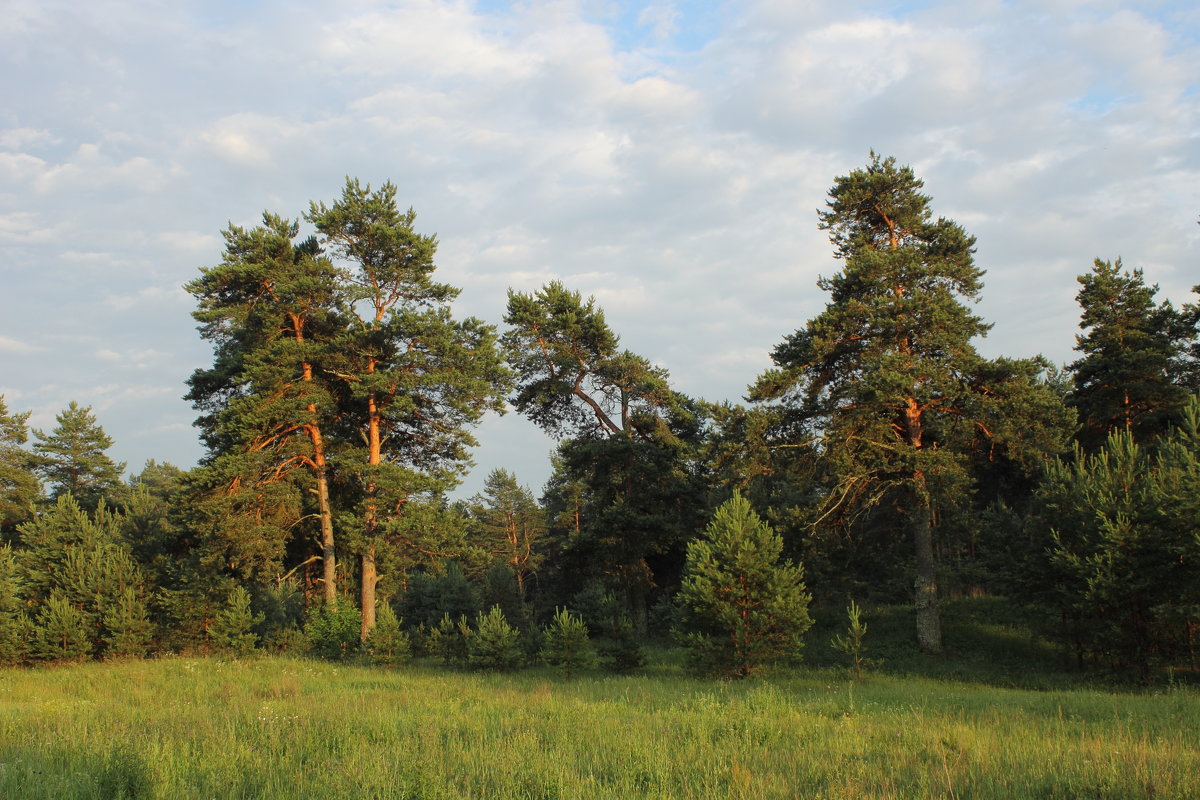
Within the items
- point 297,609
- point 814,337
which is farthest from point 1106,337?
point 297,609

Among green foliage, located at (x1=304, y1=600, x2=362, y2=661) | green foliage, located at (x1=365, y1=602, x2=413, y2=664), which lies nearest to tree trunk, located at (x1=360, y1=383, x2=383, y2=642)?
green foliage, located at (x1=304, y1=600, x2=362, y2=661)

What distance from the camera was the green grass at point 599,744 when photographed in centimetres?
698

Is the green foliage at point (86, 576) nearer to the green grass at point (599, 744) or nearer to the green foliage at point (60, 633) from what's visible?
the green foliage at point (60, 633)

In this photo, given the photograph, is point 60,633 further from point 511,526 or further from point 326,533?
point 511,526

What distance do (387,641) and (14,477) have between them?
43.6 m

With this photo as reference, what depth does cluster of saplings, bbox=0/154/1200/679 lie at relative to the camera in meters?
17.6

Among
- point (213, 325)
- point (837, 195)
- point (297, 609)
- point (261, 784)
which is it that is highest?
point (837, 195)

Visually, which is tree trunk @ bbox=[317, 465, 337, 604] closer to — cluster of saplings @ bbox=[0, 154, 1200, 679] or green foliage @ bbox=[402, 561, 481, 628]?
cluster of saplings @ bbox=[0, 154, 1200, 679]

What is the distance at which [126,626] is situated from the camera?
82.0 feet

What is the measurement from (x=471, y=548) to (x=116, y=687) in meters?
11.1

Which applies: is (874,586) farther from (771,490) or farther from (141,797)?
(141,797)

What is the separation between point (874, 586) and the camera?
36.6m

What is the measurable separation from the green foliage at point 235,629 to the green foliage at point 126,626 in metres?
2.75

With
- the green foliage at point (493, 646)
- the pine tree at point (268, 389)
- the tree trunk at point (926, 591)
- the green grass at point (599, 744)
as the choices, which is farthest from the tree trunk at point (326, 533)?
the tree trunk at point (926, 591)
